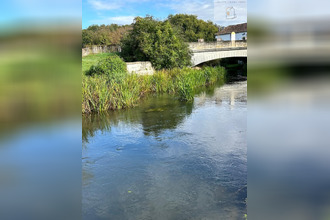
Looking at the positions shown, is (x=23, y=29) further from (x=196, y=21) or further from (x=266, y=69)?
(x=196, y=21)

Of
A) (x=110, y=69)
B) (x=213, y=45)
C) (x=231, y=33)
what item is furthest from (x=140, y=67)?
(x=231, y=33)

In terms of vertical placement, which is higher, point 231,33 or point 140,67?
point 231,33

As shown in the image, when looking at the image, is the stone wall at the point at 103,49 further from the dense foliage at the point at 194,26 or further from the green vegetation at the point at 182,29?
the dense foliage at the point at 194,26

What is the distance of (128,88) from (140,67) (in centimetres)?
720

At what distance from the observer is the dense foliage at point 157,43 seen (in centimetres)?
2270

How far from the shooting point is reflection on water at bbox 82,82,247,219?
493 cm

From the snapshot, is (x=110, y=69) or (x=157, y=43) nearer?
(x=110, y=69)

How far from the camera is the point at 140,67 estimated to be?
21641 millimetres

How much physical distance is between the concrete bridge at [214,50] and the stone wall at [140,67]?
25.9 ft

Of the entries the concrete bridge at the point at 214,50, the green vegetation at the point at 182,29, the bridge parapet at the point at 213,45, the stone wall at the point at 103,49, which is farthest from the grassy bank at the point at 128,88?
the green vegetation at the point at 182,29

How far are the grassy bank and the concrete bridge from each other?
761cm

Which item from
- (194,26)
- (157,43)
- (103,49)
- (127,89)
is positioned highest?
(194,26)

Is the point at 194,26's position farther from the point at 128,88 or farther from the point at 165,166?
the point at 165,166

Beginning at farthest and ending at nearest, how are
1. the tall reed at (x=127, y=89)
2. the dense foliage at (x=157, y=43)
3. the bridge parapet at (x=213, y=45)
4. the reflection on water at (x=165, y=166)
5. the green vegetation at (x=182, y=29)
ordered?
the green vegetation at (x=182, y=29), the bridge parapet at (x=213, y=45), the dense foliage at (x=157, y=43), the tall reed at (x=127, y=89), the reflection on water at (x=165, y=166)
